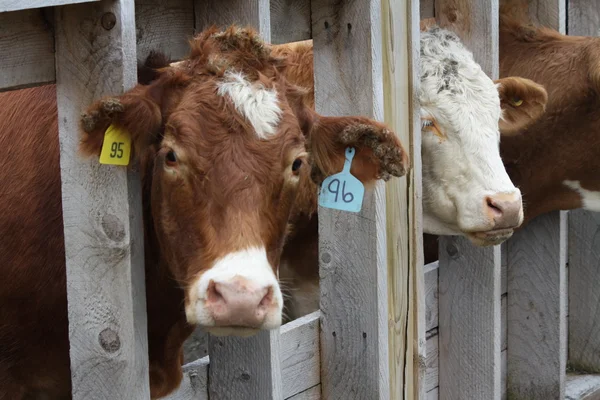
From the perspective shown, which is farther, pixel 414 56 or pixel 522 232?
pixel 522 232

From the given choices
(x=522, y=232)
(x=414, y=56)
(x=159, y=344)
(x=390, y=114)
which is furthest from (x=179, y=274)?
(x=522, y=232)

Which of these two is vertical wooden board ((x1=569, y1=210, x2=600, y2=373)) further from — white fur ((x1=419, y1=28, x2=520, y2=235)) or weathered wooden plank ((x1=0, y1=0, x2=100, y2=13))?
weathered wooden plank ((x1=0, y1=0, x2=100, y2=13))

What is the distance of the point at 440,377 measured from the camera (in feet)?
16.2

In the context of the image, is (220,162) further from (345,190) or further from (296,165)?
(345,190)

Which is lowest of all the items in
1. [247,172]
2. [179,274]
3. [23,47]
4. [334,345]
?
[334,345]

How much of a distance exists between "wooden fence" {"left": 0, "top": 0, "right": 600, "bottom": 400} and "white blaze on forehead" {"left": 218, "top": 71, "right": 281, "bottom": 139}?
0.65 feet

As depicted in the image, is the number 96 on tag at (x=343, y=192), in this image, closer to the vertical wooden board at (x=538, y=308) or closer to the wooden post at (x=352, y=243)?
the wooden post at (x=352, y=243)

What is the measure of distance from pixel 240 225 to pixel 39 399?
4.17 ft

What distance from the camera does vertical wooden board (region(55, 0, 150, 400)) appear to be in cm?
279

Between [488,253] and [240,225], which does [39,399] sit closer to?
[240,225]

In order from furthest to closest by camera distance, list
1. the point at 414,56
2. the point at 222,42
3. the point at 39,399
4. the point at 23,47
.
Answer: the point at 414,56
the point at 39,399
the point at 222,42
the point at 23,47

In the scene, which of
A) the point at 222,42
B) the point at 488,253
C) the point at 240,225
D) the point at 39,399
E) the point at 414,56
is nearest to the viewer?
the point at 240,225

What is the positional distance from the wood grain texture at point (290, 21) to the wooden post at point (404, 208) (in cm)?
31

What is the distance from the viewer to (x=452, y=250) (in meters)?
4.83
